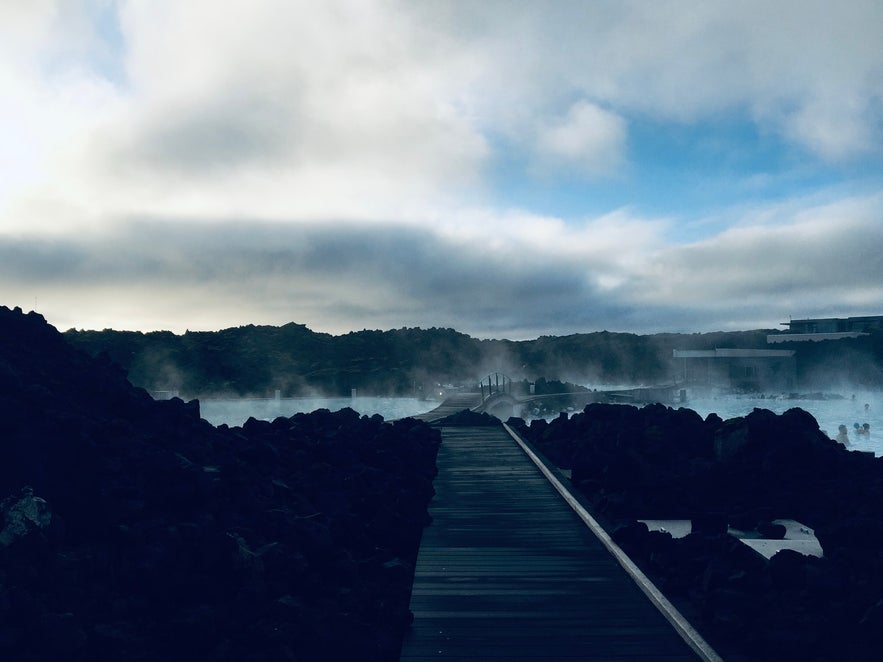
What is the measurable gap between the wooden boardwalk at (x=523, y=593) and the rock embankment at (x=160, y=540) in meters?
0.36

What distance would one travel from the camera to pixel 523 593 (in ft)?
25.8

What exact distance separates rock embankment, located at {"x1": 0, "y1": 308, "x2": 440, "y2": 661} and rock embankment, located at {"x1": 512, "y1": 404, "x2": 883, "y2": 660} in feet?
10.1

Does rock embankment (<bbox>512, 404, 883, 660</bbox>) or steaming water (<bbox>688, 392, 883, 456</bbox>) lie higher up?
rock embankment (<bbox>512, 404, 883, 660</bbox>)

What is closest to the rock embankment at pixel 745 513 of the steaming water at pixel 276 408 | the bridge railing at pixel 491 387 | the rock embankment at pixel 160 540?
the rock embankment at pixel 160 540

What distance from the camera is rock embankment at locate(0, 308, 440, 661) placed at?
21.0 ft

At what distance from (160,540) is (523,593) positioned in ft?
12.5

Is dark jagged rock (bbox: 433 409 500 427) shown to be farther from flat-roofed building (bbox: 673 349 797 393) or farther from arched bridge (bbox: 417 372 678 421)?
flat-roofed building (bbox: 673 349 797 393)

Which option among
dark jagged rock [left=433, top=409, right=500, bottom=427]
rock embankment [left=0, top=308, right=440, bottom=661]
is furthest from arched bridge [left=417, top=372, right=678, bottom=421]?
rock embankment [left=0, top=308, right=440, bottom=661]

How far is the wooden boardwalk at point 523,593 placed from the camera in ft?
21.4

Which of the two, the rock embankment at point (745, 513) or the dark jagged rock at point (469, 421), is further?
the dark jagged rock at point (469, 421)

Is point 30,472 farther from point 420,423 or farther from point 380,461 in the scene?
point 420,423

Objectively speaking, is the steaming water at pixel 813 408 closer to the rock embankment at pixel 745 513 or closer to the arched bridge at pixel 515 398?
the arched bridge at pixel 515 398

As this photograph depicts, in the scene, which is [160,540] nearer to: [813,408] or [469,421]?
[469,421]

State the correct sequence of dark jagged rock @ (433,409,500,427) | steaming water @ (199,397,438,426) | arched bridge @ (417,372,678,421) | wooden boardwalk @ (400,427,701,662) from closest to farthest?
1. wooden boardwalk @ (400,427,701,662)
2. dark jagged rock @ (433,409,500,427)
3. arched bridge @ (417,372,678,421)
4. steaming water @ (199,397,438,426)
